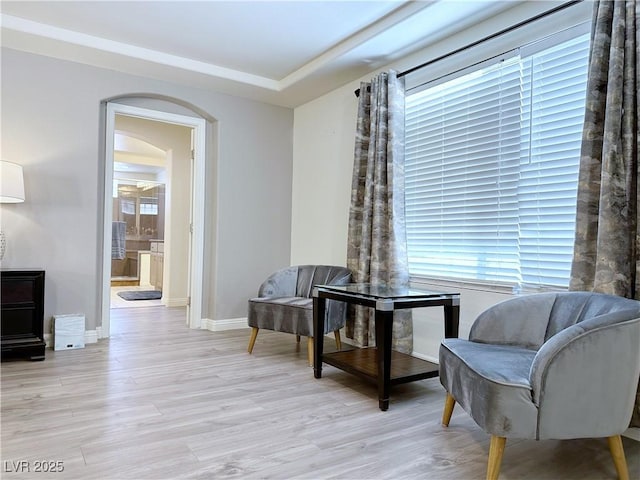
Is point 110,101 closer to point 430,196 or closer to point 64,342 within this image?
point 64,342

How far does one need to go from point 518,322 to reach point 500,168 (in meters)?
1.15

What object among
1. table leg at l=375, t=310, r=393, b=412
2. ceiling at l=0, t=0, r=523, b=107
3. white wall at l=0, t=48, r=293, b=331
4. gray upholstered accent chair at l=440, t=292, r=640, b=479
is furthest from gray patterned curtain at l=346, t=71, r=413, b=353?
gray upholstered accent chair at l=440, t=292, r=640, b=479

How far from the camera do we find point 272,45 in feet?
12.0

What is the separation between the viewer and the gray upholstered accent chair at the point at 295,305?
3.31m

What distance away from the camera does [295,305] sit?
11.0 ft

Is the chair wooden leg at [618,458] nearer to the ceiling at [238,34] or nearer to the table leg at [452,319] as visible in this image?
the table leg at [452,319]

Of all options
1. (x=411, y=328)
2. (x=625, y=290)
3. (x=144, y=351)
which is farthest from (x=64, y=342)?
(x=625, y=290)

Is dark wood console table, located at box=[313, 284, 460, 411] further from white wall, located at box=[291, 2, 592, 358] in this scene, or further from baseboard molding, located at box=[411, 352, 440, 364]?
white wall, located at box=[291, 2, 592, 358]

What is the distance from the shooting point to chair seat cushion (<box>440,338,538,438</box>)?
5.27ft

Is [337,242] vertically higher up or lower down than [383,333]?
higher up

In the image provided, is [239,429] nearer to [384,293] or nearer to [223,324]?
[384,293]

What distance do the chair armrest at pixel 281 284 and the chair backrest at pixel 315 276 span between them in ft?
0.15

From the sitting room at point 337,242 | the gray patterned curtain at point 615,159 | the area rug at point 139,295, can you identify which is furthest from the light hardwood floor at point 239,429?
the area rug at point 139,295

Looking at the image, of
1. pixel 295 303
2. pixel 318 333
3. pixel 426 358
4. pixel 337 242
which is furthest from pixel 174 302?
pixel 426 358
